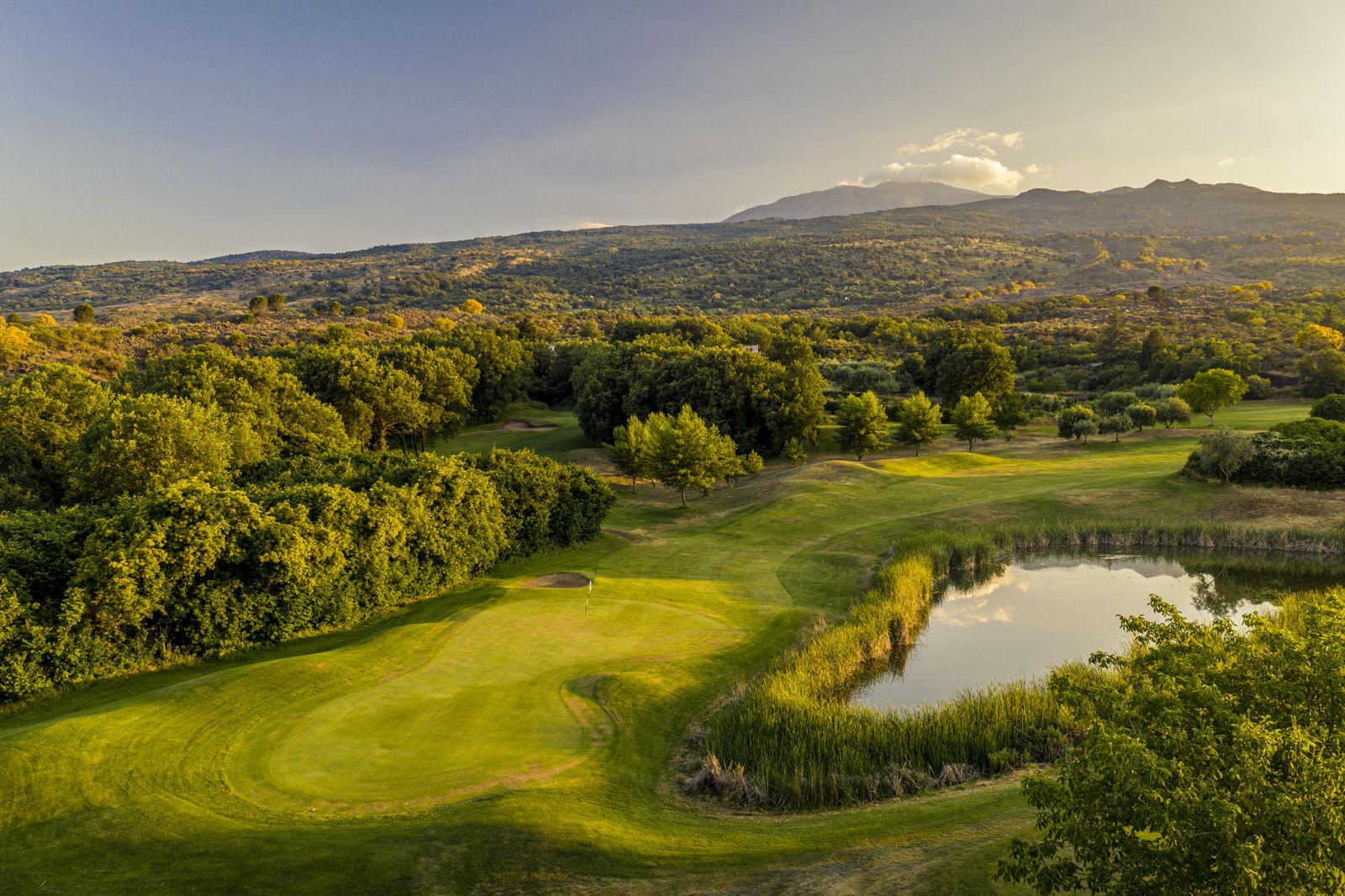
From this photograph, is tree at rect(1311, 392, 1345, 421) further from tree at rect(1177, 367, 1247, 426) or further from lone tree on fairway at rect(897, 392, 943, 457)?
lone tree on fairway at rect(897, 392, 943, 457)

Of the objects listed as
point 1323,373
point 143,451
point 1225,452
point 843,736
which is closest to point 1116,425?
point 1225,452

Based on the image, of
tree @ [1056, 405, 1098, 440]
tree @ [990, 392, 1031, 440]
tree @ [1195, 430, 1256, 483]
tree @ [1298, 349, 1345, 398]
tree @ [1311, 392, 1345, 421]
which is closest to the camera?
tree @ [1195, 430, 1256, 483]

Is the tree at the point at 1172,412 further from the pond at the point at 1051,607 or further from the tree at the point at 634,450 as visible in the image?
the tree at the point at 634,450

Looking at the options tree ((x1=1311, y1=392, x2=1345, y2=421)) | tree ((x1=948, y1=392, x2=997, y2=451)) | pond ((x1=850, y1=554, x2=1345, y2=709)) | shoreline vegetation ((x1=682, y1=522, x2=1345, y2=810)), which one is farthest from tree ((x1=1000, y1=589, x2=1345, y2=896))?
tree ((x1=1311, y1=392, x2=1345, y2=421))

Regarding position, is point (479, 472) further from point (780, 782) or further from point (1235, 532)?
point (1235, 532)

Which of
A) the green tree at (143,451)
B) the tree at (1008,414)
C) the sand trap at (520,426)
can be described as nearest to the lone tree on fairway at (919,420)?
the tree at (1008,414)
